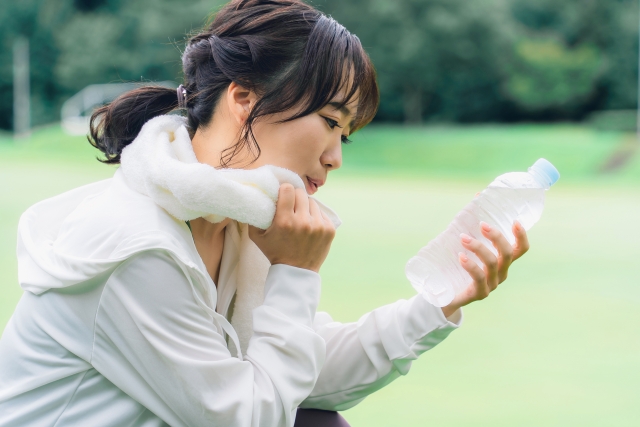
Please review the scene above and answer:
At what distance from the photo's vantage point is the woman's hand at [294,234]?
1.30m

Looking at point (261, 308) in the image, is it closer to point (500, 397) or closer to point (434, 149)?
point (500, 397)

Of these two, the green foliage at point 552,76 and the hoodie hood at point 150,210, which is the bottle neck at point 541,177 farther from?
the green foliage at point 552,76

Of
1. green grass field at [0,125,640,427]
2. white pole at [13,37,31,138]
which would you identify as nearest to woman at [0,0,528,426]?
green grass field at [0,125,640,427]

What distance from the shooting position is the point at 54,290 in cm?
122

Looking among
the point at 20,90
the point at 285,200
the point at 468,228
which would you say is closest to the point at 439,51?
Result: the point at 20,90

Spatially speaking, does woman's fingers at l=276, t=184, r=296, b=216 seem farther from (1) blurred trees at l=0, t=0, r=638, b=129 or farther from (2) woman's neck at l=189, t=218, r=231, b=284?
(1) blurred trees at l=0, t=0, r=638, b=129

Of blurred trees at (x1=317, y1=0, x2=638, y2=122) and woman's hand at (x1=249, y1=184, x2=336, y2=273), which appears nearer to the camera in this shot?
woman's hand at (x1=249, y1=184, x2=336, y2=273)

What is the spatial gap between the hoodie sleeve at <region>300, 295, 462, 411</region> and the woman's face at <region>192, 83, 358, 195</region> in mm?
326

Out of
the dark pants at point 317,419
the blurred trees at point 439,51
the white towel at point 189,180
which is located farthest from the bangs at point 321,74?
the blurred trees at point 439,51

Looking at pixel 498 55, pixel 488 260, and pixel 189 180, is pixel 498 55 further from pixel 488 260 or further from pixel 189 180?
pixel 189 180

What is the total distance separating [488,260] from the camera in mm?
1402

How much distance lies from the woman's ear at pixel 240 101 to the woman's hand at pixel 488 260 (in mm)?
447

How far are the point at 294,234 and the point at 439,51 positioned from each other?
23.2 meters

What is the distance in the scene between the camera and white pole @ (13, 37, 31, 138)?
22516mm
